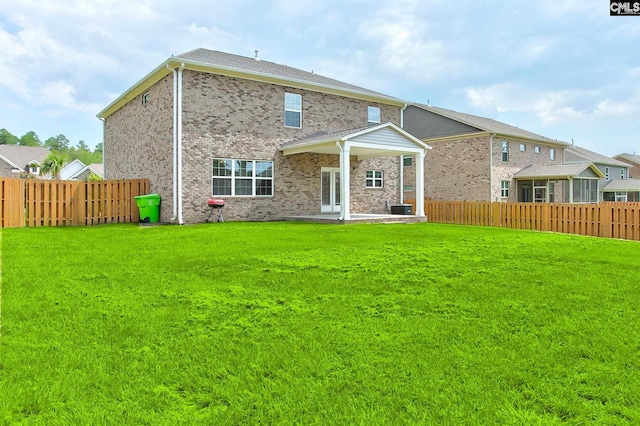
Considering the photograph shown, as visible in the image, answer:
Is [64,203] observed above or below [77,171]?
below

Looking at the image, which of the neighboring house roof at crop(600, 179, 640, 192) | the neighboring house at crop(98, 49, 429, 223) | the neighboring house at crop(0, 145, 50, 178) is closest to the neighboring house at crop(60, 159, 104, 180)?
the neighboring house at crop(0, 145, 50, 178)

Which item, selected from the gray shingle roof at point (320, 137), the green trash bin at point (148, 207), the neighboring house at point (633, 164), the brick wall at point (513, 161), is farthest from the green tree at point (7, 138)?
the neighboring house at point (633, 164)

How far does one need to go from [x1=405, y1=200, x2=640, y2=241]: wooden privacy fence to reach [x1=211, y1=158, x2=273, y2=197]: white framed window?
7.88m

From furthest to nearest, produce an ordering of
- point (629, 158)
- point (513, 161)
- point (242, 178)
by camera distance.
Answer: point (629, 158), point (513, 161), point (242, 178)

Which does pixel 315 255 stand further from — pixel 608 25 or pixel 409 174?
pixel 409 174

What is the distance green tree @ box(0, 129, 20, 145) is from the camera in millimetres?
92625

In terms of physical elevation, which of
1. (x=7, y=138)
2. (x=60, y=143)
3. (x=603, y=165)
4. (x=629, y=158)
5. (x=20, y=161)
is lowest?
(x=603, y=165)

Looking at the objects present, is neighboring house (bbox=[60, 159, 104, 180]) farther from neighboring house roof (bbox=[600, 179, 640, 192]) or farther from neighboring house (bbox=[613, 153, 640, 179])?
neighboring house (bbox=[613, 153, 640, 179])

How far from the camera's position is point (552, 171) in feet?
94.9

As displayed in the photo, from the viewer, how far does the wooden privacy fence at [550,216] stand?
12.8 meters

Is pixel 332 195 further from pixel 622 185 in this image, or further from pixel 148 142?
pixel 622 185

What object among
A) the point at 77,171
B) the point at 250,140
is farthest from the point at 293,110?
the point at 77,171

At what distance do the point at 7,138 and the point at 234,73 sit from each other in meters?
105

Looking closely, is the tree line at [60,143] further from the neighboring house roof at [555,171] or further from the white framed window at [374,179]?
the neighboring house roof at [555,171]
